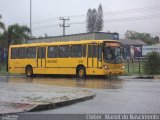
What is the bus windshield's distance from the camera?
109 ft

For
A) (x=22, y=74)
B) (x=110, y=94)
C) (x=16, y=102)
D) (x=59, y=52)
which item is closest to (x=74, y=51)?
(x=59, y=52)

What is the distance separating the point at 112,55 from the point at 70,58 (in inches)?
134

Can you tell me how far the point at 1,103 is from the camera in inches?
597

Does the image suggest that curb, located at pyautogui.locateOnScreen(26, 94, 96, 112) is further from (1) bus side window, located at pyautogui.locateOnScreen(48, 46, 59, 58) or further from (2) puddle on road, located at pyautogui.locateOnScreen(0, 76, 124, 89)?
(1) bus side window, located at pyautogui.locateOnScreen(48, 46, 59, 58)

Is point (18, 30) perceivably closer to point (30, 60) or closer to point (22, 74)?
point (22, 74)

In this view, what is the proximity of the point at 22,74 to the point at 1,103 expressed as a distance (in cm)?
2800

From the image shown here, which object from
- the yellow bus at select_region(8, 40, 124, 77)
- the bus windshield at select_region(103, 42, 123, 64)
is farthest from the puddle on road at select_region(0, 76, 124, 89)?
the bus windshield at select_region(103, 42, 123, 64)

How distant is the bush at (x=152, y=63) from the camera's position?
36.7 metres

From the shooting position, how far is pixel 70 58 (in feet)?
115

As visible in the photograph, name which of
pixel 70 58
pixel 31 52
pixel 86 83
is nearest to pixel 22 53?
pixel 31 52

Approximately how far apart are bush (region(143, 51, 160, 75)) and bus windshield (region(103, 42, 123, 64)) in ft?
12.3

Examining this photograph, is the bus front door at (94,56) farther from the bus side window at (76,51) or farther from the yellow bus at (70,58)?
the bus side window at (76,51)

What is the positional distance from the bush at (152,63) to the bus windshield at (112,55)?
3748 millimetres

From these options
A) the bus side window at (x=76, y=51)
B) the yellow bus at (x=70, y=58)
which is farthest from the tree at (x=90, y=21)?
the bus side window at (x=76, y=51)
